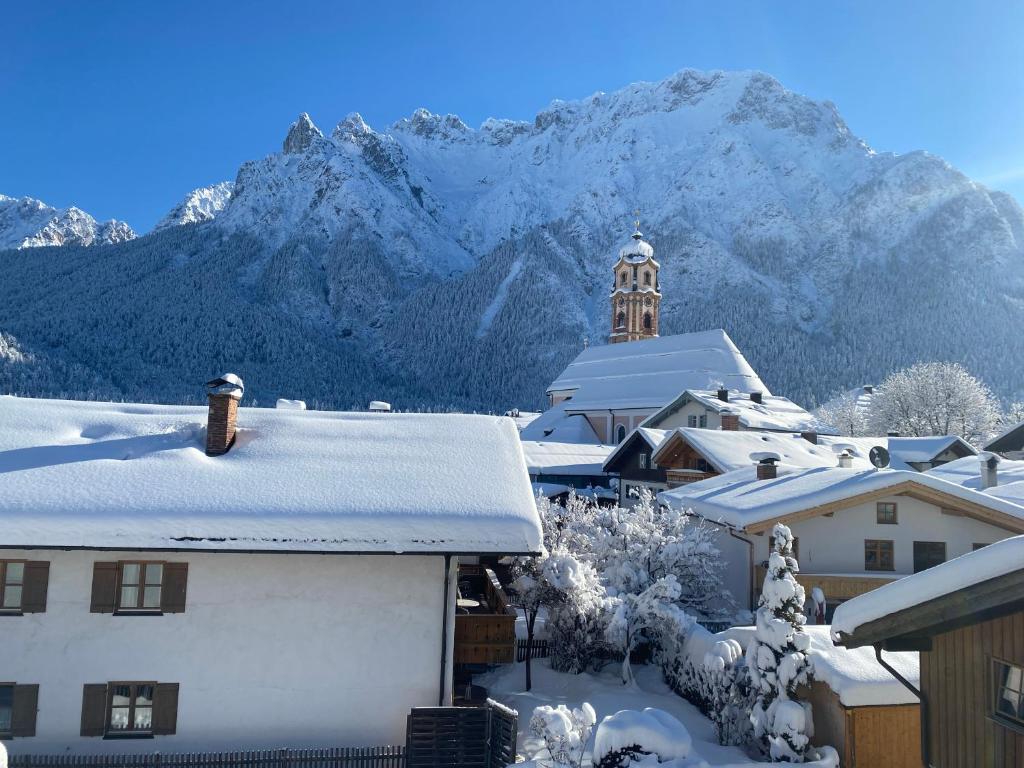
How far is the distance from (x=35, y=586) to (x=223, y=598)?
10.3ft

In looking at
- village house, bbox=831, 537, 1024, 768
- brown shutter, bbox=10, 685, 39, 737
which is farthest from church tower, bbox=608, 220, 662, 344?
village house, bbox=831, 537, 1024, 768

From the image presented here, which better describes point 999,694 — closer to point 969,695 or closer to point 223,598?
point 969,695

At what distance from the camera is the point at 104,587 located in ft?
39.7

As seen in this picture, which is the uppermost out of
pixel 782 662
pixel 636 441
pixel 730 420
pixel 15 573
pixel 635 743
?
pixel 730 420

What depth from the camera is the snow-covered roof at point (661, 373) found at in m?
66.4

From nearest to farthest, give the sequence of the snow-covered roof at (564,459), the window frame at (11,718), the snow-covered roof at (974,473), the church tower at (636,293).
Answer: the window frame at (11,718) → the snow-covered roof at (974,473) → the snow-covered roof at (564,459) → the church tower at (636,293)

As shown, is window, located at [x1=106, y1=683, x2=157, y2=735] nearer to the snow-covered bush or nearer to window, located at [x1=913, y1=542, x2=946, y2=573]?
the snow-covered bush

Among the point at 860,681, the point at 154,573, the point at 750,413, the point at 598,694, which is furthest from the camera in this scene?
the point at 750,413

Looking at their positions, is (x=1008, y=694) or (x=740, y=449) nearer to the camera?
(x=1008, y=694)

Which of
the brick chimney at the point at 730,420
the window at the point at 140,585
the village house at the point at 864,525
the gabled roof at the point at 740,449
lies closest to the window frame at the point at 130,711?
the window at the point at 140,585

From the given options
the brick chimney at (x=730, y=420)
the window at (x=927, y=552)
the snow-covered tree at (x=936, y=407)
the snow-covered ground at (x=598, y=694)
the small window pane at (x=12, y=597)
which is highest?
the snow-covered tree at (x=936, y=407)

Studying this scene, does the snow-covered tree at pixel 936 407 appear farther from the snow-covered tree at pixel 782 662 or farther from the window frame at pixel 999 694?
the window frame at pixel 999 694

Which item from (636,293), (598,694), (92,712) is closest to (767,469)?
(598,694)

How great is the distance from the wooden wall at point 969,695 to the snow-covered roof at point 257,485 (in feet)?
22.1
